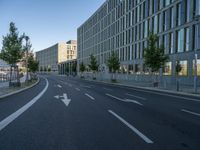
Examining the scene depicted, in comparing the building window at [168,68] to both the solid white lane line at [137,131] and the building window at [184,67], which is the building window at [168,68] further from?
the solid white lane line at [137,131]

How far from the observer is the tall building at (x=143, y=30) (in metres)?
39.9

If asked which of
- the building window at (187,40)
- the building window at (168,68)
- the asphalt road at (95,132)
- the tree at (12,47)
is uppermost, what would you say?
the building window at (187,40)

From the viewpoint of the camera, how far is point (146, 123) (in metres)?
8.73

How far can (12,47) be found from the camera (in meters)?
28.0

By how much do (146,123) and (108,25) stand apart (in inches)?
3043

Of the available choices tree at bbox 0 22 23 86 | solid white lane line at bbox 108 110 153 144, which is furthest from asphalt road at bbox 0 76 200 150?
tree at bbox 0 22 23 86

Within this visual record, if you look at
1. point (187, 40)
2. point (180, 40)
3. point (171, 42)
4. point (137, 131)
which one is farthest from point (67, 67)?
point (137, 131)

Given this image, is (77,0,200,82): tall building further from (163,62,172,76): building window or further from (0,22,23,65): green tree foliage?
(0,22,23,65): green tree foliage

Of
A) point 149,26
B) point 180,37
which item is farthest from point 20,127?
point 149,26

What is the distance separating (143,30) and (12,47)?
35.2 metres

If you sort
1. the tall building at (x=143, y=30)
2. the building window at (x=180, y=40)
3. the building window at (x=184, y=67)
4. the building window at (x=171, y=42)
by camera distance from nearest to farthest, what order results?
1. the tall building at (x=143, y=30)
2. the building window at (x=184, y=67)
3. the building window at (x=180, y=40)
4. the building window at (x=171, y=42)

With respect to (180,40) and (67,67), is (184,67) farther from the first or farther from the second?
(67,67)

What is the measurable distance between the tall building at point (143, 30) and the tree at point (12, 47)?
1782 centimetres

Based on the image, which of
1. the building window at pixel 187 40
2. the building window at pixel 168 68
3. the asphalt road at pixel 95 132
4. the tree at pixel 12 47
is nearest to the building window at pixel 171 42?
the building window at pixel 168 68
